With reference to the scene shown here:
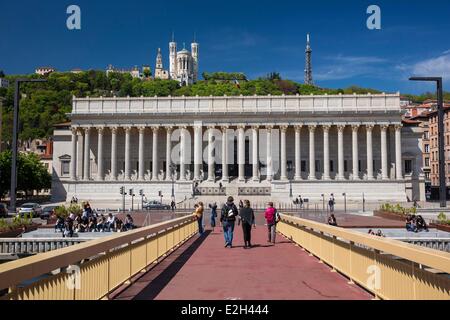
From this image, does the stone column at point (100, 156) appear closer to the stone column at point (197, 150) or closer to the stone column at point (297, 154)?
the stone column at point (197, 150)

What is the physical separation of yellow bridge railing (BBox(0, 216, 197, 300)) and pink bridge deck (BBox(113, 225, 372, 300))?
0.44 metres

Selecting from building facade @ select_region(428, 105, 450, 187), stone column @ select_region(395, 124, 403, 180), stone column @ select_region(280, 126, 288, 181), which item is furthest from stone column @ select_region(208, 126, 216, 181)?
building facade @ select_region(428, 105, 450, 187)

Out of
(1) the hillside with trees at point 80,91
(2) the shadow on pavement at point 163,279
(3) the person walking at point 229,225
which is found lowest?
(2) the shadow on pavement at point 163,279

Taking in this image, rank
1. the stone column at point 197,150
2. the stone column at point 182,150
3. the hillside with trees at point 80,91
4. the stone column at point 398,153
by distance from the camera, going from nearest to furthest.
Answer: the stone column at point 398,153, the stone column at point 197,150, the stone column at point 182,150, the hillside with trees at point 80,91

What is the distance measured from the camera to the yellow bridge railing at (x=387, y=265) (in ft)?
20.9

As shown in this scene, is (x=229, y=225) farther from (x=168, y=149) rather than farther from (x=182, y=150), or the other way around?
(x=168, y=149)

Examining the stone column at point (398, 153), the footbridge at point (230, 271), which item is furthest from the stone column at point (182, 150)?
the footbridge at point (230, 271)

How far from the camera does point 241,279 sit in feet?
36.2

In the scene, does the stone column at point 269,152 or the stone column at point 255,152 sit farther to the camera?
the stone column at point 269,152

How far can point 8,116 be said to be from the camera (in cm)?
12450

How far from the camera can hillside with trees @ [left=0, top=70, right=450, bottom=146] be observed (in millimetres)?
126125

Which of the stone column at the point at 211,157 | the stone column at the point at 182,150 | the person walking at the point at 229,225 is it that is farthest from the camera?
the stone column at the point at 182,150

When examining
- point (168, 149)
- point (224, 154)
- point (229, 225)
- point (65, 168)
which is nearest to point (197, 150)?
point (224, 154)

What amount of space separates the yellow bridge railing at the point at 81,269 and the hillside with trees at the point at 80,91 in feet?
370
